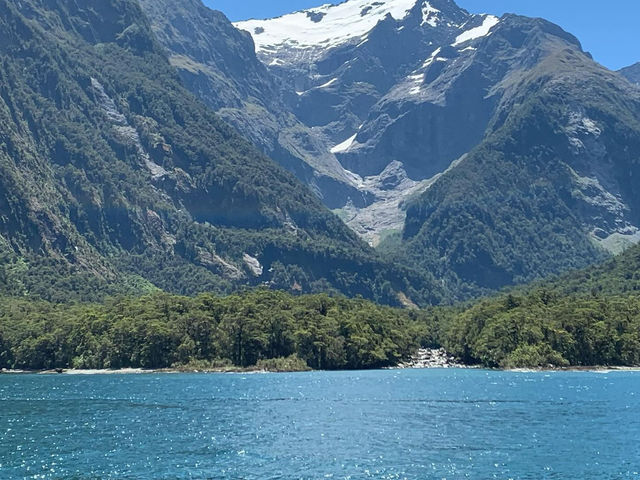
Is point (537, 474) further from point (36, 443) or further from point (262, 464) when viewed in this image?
point (36, 443)

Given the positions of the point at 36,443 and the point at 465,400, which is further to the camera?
the point at 465,400

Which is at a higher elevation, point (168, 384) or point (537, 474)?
point (168, 384)

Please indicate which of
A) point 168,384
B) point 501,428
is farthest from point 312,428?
point 168,384

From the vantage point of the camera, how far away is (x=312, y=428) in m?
125

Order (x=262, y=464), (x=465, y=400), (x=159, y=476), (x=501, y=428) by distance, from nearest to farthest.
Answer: (x=159, y=476), (x=262, y=464), (x=501, y=428), (x=465, y=400)

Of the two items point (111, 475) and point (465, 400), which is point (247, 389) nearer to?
point (465, 400)

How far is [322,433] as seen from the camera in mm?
120062

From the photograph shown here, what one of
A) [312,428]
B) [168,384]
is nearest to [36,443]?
[312,428]

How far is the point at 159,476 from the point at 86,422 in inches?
1733

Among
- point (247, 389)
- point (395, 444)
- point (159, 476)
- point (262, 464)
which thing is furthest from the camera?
point (247, 389)

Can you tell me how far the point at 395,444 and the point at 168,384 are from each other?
95.6m

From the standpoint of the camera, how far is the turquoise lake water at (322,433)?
94875mm

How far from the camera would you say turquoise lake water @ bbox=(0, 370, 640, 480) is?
94.9 m

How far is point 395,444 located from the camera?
110500 mm
